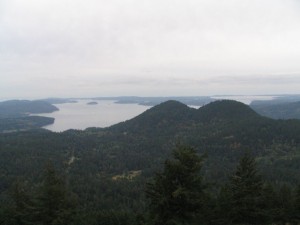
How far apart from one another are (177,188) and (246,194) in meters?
10.4

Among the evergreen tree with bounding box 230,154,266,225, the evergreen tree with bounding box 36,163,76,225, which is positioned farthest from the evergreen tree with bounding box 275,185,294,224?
the evergreen tree with bounding box 36,163,76,225

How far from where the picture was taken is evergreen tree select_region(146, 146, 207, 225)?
2919 centimetres

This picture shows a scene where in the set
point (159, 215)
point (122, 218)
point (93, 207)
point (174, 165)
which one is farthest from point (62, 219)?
point (93, 207)

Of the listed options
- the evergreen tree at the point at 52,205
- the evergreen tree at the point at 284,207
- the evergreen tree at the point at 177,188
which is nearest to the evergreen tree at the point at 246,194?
A: the evergreen tree at the point at 177,188

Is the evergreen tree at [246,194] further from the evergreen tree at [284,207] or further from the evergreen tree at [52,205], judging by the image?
the evergreen tree at [52,205]

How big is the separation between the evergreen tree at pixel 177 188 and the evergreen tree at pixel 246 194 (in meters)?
7.15

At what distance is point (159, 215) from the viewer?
2983 centimetres

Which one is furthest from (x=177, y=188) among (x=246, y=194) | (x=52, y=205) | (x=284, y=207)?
(x=284, y=207)

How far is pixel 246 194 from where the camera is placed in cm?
3531

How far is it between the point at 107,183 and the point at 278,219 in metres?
123

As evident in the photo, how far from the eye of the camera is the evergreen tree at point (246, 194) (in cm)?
3516

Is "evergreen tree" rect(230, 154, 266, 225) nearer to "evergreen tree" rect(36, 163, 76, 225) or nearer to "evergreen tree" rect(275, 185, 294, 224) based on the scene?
"evergreen tree" rect(275, 185, 294, 224)

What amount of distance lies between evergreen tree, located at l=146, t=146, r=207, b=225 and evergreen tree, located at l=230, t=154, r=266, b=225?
7145mm

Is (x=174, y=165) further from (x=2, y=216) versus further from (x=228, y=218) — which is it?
(x=2, y=216)
